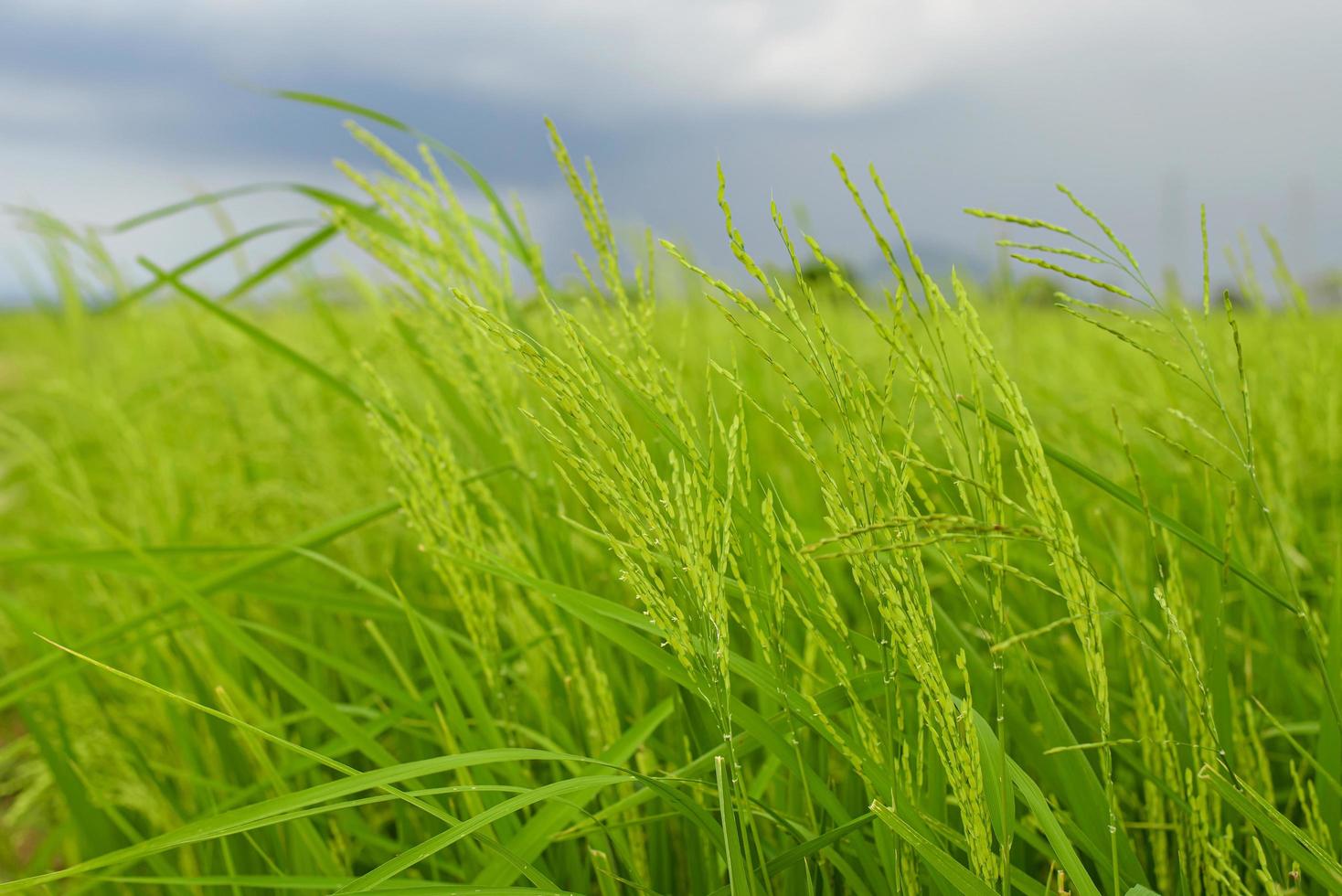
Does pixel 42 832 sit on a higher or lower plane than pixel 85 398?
lower

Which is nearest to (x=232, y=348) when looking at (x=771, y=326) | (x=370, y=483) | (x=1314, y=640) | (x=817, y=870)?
(x=370, y=483)

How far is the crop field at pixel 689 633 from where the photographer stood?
0.62 m

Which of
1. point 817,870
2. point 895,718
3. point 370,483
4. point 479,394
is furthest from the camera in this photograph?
point 370,483

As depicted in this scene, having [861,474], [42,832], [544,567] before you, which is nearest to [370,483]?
[42,832]

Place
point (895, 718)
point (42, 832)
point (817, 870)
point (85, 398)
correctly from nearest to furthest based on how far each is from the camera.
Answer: point (895, 718) → point (817, 870) → point (42, 832) → point (85, 398)

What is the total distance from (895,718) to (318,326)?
3.39 meters

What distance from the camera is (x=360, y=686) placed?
1468mm

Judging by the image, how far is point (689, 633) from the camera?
64 cm

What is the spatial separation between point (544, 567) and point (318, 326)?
2.92m

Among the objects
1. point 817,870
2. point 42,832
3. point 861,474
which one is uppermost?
point 861,474

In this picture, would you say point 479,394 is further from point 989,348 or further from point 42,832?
point 42,832

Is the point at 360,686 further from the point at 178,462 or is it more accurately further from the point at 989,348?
the point at 178,462

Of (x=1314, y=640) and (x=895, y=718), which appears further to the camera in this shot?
(x=895, y=718)

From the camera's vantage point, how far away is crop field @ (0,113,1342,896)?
621mm
